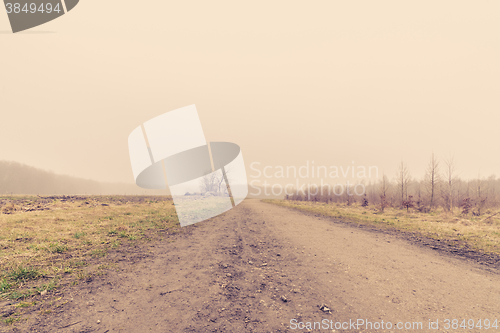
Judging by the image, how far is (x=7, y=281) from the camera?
4.84 metres

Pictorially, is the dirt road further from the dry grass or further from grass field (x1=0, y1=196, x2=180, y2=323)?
the dry grass

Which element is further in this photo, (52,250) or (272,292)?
(52,250)

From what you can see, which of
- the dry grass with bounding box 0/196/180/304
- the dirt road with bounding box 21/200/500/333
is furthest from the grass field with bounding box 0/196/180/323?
the dirt road with bounding box 21/200/500/333

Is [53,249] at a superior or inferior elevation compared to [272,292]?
superior

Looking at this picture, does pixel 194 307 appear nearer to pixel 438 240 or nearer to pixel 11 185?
pixel 438 240

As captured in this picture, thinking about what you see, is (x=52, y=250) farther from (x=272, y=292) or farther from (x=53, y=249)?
(x=272, y=292)

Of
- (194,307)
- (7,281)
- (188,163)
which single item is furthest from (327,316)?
(188,163)

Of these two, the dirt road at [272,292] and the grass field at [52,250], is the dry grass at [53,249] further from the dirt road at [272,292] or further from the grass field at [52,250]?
the dirt road at [272,292]

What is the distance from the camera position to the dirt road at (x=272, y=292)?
368 cm

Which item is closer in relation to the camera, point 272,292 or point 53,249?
point 272,292

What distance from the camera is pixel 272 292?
4.77m

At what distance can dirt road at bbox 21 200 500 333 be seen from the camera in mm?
3676

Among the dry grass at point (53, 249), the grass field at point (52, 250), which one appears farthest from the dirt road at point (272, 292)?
the dry grass at point (53, 249)

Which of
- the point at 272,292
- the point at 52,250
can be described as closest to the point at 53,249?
the point at 52,250
